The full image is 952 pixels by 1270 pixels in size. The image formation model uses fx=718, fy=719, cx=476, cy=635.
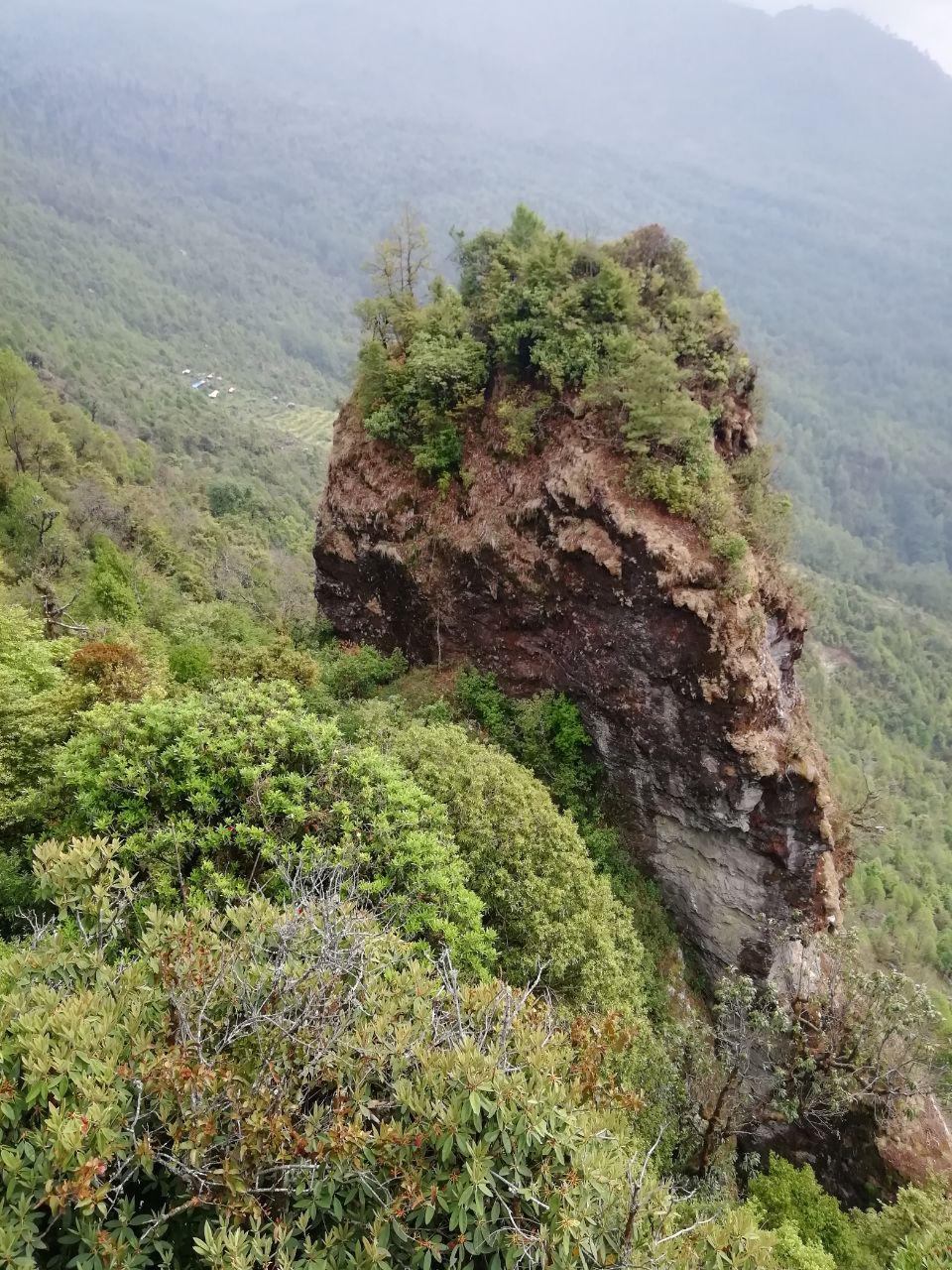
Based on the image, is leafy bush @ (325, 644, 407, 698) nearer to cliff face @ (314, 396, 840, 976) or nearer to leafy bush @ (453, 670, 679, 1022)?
cliff face @ (314, 396, 840, 976)

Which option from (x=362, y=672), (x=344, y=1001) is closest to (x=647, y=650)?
(x=362, y=672)

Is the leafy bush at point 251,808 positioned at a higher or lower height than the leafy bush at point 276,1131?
lower

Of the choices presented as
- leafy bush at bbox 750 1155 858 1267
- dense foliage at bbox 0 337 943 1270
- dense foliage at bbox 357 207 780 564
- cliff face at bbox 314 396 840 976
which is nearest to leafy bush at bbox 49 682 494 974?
dense foliage at bbox 0 337 943 1270

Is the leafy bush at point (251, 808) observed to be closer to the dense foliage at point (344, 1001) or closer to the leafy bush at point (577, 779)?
the dense foliage at point (344, 1001)

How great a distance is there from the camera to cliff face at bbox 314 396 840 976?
56.6 ft

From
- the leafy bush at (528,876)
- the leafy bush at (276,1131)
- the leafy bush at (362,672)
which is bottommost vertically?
the leafy bush at (362,672)

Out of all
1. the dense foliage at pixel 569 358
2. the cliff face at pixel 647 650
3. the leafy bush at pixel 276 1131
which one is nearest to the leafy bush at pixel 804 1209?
the cliff face at pixel 647 650

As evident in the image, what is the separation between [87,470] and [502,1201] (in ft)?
177

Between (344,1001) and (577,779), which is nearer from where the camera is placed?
(344,1001)

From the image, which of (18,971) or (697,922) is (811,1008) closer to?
(697,922)

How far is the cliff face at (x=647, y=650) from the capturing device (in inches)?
679

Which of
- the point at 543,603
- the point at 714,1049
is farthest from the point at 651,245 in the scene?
the point at 714,1049

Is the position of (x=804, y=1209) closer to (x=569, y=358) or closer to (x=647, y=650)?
Answer: (x=647, y=650)

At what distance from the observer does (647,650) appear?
1783cm
